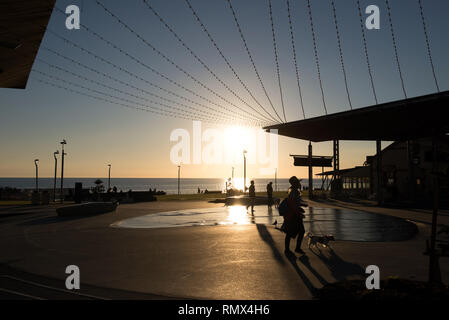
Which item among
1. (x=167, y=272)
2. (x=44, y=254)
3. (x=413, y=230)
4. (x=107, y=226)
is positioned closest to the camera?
(x=167, y=272)

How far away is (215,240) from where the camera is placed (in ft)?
35.4

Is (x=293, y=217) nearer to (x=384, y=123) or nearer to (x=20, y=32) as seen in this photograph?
(x=20, y=32)

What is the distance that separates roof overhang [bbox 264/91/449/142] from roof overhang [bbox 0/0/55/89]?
18299mm

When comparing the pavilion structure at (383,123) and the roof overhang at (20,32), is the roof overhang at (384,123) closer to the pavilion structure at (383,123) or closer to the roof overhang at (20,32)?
the pavilion structure at (383,123)

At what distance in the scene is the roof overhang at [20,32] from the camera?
8742mm

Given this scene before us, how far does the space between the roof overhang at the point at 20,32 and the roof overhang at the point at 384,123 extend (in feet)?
60.0

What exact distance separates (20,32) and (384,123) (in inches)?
879

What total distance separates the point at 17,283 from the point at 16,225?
10.5 m

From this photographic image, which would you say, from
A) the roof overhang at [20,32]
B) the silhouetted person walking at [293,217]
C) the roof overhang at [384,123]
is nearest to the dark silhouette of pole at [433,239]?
the silhouetted person walking at [293,217]

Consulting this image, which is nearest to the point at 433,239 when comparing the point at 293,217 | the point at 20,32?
the point at 293,217

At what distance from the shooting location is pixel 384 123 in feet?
82.6

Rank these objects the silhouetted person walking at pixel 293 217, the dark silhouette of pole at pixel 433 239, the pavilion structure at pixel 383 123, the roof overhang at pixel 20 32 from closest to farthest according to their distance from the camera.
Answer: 1. the dark silhouette of pole at pixel 433 239
2. the silhouetted person walking at pixel 293 217
3. the roof overhang at pixel 20 32
4. the pavilion structure at pixel 383 123
